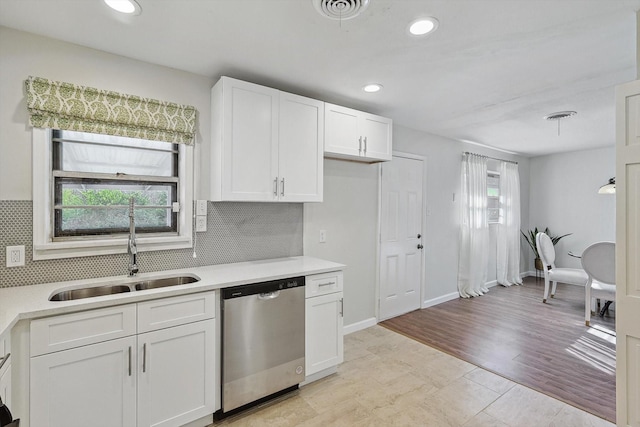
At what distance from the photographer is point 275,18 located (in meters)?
1.77

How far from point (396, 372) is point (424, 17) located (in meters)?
2.68

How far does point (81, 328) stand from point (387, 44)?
245 cm

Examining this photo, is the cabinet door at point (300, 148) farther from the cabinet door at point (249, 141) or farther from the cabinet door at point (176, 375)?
the cabinet door at point (176, 375)

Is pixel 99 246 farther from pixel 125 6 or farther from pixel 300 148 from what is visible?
pixel 300 148

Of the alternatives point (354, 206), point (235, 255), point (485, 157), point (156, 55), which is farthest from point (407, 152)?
point (156, 55)

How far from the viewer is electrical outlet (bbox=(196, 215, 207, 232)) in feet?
8.17

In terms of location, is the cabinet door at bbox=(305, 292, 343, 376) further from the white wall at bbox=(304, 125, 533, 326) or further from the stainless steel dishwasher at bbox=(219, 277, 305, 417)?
the white wall at bbox=(304, 125, 533, 326)

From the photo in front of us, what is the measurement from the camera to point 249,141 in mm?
2422

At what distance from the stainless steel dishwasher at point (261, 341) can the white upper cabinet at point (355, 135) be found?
1349mm

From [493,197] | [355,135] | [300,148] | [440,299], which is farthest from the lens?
[493,197]

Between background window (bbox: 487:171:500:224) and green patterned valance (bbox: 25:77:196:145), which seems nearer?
green patterned valance (bbox: 25:77:196:145)

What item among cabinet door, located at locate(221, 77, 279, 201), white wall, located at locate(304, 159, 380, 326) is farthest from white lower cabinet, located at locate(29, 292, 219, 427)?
white wall, located at locate(304, 159, 380, 326)

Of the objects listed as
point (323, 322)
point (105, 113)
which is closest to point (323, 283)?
point (323, 322)

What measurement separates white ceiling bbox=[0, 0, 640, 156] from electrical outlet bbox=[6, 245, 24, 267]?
134 centimetres
